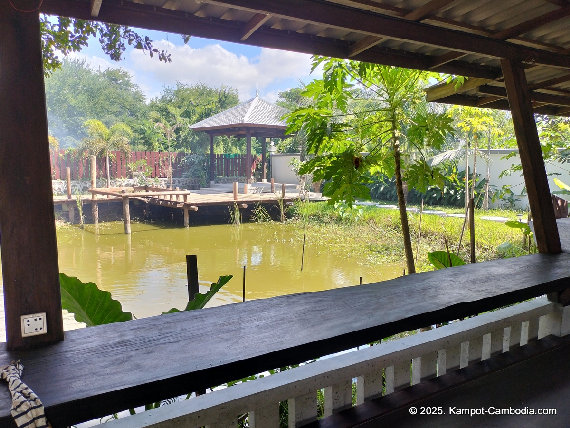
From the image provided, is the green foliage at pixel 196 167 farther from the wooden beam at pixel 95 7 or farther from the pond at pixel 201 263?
the wooden beam at pixel 95 7

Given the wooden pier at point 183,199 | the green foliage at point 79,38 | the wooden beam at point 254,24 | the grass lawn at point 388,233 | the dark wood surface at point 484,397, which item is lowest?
the grass lawn at point 388,233

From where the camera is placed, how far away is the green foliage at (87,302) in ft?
5.62

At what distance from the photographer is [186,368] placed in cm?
100

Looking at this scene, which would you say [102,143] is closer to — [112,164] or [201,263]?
[112,164]

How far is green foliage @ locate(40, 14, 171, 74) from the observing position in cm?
400

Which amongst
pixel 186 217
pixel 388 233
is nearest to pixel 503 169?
pixel 388 233

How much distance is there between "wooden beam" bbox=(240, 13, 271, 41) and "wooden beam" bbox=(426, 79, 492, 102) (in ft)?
5.41

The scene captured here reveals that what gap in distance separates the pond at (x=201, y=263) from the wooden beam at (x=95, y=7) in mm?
4441

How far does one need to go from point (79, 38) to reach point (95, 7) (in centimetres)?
313

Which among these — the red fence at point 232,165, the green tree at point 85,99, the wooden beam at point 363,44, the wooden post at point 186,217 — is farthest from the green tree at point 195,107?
the wooden beam at point 363,44

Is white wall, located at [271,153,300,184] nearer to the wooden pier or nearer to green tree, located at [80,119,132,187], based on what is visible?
the wooden pier

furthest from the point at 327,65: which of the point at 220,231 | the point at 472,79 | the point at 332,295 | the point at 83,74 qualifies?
the point at 83,74

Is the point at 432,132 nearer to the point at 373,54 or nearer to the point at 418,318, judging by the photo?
the point at 373,54

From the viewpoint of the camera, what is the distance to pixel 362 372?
1.46 m
